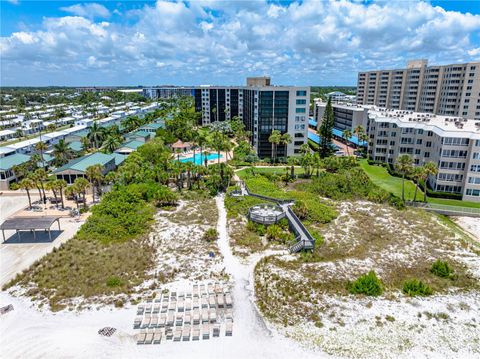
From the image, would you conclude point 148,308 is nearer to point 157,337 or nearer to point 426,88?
point 157,337

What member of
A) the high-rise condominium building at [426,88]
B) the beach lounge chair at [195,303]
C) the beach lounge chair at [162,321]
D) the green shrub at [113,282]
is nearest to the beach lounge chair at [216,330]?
the beach lounge chair at [195,303]

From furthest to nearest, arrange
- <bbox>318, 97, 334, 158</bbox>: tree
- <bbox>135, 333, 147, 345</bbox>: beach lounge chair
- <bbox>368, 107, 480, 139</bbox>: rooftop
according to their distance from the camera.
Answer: <bbox>318, 97, 334, 158</bbox>: tree → <bbox>368, 107, 480, 139</bbox>: rooftop → <bbox>135, 333, 147, 345</bbox>: beach lounge chair

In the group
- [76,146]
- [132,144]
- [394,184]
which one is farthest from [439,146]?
[76,146]

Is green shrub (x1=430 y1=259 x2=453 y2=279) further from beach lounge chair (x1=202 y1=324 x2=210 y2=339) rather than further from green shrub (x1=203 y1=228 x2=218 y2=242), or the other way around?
green shrub (x1=203 y1=228 x2=218 y2=242)

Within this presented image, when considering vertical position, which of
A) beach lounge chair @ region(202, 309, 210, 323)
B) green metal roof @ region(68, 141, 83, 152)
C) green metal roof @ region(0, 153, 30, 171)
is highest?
green metal roof @ region(0, 153, 30, 171)

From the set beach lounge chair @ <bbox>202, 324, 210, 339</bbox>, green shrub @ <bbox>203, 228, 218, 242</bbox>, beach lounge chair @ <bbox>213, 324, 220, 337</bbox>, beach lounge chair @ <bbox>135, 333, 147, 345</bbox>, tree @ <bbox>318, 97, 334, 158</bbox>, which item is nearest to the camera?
beach lounge chair @ <bbox>135, 333, 147, 345</bbox>

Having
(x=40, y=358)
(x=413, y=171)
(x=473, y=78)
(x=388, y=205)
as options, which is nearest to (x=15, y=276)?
(x=40, y=358)

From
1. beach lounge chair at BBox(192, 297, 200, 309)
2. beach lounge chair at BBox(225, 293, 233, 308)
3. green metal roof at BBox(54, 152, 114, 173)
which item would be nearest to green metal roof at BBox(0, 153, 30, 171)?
green metal roof at BBox(54, 152, 114, 173)
